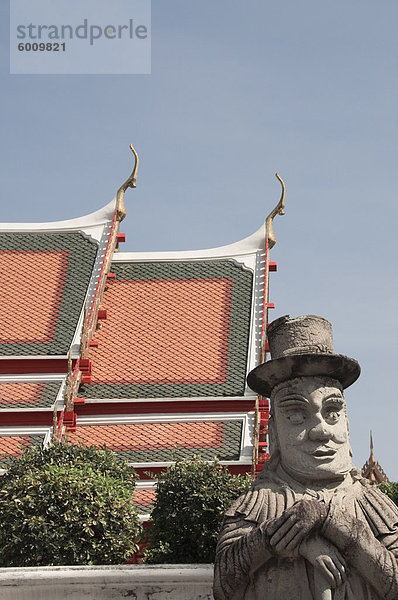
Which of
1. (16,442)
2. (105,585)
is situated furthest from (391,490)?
(105,585)

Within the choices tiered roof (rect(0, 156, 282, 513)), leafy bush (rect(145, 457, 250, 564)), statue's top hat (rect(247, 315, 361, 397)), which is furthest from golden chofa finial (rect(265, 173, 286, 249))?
statue's top hat (rect(247, 315, 361, 397))

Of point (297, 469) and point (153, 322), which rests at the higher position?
point (153, 322)

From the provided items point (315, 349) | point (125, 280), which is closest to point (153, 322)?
point (125, 280)

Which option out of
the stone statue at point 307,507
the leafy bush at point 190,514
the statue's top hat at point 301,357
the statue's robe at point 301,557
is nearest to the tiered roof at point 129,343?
the leafy bush at point 190,514

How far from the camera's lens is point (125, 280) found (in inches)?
859

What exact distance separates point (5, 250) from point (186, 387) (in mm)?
5635

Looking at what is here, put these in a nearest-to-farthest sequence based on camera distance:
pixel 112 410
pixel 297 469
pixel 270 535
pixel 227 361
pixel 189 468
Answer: pixel 270 535, pixel 297 469, pixel 189 468, pixel 112 410, pixel 227 361

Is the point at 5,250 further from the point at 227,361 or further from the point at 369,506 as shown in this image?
the point at 369,506

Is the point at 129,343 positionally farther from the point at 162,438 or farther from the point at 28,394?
the point at 162,438

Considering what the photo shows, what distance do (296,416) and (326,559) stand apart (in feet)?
3.03

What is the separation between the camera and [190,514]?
1222 centimetres

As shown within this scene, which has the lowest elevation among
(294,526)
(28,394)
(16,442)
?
(294,526)

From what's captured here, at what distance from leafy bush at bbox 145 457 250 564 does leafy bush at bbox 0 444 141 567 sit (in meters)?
0.34

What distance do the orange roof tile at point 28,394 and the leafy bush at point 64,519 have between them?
4.82m
